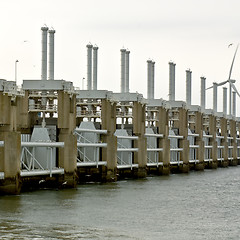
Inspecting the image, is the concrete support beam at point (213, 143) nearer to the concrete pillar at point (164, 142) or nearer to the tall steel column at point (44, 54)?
the concrete pillar at point (164, 142)

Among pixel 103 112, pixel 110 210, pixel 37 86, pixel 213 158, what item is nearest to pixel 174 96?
pixel 213 158

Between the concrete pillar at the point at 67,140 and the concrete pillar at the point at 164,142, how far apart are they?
33.4 m

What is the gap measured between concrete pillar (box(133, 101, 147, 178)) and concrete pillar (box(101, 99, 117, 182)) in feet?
32.6

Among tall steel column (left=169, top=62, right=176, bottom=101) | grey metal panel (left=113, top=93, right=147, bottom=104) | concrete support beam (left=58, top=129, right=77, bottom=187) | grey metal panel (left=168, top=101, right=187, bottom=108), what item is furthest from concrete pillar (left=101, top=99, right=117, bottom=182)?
tall steel column (left=169, top=62, right=176, bottom=101)

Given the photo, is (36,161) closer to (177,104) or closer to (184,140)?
(177,104)

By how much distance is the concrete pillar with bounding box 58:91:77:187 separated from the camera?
65000 millimetres

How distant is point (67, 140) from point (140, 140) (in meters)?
24.5

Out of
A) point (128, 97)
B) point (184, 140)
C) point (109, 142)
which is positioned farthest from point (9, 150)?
point (184, 140)

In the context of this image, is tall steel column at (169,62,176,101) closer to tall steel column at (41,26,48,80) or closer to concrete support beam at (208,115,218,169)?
concrete support beam at (208,115,218,169)

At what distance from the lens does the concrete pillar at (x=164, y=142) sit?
98.1 meters

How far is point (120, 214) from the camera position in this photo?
46469 mm

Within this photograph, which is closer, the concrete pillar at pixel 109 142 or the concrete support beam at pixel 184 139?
the concrete pillar at pixel 109 142

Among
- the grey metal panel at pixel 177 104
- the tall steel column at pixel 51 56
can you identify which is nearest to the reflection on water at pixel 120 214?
the tall steel column at pixel 51 56

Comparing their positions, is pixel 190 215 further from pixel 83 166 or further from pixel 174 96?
pixel 174 96
